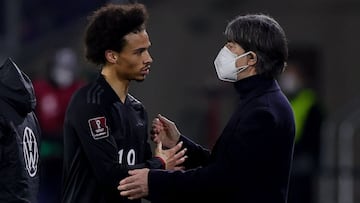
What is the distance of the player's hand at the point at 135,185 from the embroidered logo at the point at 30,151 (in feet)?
1.52

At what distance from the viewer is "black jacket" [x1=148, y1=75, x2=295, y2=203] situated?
20.8ft

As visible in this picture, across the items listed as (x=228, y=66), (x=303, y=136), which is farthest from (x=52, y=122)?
(x=228, y=66)

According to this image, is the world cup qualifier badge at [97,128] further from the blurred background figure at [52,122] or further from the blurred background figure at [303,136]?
the blurred background figure at [303,136]

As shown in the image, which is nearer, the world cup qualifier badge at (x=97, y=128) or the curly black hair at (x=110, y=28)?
the world cup qualifier badge at (x=97, y=128)

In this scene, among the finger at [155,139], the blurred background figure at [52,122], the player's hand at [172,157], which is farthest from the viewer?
the blurred background figure at [52,122]

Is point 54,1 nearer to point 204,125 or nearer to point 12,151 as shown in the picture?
point 204,125

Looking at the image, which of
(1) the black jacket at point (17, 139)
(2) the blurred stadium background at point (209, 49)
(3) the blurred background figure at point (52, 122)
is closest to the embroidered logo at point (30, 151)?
(1) the black jacket at point (17, 139)

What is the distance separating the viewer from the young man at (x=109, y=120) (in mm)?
6516

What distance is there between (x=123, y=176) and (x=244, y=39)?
0.89m

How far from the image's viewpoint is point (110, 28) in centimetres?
666

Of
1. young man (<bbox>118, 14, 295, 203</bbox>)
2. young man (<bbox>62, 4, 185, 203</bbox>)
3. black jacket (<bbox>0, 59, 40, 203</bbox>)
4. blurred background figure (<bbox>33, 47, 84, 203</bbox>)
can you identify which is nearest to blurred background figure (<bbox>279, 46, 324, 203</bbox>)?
blurred background figure (<bbox>33, 47, 84, 203</bbox>)

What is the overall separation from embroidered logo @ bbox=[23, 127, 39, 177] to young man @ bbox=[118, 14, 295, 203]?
48 centimetres

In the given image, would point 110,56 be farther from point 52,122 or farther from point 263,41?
point 52,122

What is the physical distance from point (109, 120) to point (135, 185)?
1.18 feet
